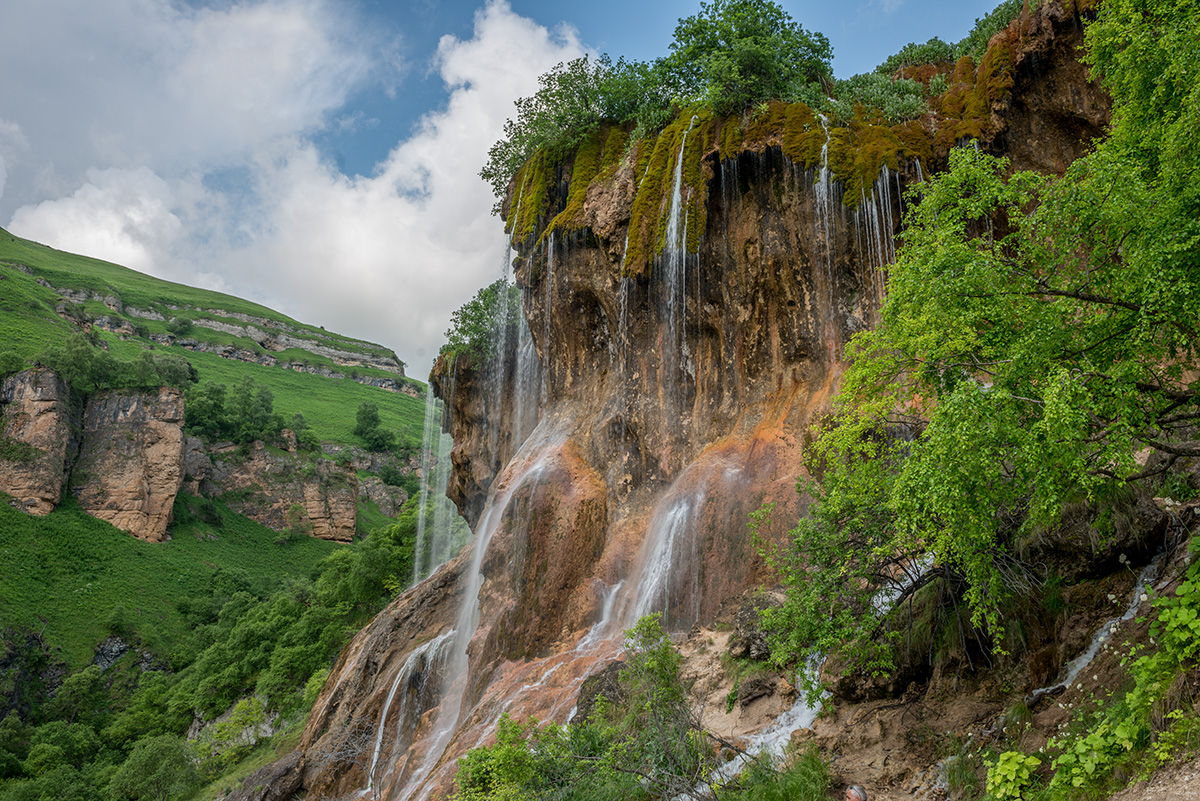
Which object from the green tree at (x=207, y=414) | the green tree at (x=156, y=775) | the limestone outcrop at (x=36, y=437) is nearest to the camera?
the green tree at (x=156, y=775)

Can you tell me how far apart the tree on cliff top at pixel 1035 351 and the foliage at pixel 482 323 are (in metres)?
27.5

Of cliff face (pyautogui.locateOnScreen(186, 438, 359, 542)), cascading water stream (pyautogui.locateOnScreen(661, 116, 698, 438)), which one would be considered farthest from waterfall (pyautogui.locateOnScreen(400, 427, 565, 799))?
cliff face (pyautogui.locateOnScreen(186, 438, 359, 542))

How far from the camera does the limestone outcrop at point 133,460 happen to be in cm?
6875

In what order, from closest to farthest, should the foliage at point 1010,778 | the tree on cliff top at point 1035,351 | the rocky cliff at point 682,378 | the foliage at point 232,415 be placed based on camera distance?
the tree on cliff top at point 1035,351
the foliage at point 1010,778
the rocky cliff at point 682,378
the foliage at point 232,415

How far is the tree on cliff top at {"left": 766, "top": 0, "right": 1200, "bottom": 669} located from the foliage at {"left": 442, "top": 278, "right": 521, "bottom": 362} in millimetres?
27499

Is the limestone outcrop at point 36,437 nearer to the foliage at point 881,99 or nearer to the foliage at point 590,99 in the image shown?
the foliage at point 590,99

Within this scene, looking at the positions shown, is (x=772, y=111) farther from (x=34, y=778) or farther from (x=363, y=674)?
(x=34, y=778)

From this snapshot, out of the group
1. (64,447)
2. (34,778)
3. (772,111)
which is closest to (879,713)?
(772,111)

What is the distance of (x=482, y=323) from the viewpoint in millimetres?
35594

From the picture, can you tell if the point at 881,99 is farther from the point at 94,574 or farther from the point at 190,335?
the point at 190,335

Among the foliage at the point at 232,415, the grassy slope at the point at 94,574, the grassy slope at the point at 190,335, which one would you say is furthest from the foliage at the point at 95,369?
the grassy slope at the point at 94,574

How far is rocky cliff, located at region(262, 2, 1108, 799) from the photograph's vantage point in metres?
18.7

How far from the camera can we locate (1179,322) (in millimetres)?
6059

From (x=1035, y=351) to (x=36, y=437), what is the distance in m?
87.0
